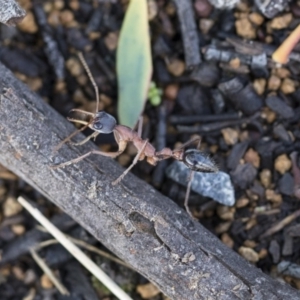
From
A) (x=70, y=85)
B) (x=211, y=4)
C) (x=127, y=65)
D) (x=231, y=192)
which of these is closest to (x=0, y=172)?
(x=70, y=85)

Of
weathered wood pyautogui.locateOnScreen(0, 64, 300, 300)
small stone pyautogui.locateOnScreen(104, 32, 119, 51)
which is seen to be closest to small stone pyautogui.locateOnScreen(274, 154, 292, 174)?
weathered wood pyautogui.locateOnScreen(0, 64, 300, 300)

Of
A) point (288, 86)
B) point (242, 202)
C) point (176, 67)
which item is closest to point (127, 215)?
point (242, 202)

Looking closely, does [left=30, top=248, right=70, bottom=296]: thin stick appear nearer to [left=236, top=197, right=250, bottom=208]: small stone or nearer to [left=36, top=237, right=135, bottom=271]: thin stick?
[left=36, top=237, right=135, bottom=271]: thin stick

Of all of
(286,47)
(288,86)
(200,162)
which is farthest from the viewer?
(288,86)

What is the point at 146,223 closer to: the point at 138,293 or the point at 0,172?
the point at 138,293

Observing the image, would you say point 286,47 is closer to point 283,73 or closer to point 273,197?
point 283,73

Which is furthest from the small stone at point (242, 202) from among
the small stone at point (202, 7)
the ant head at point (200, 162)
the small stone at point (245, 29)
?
the small stone at point (202, 7)
